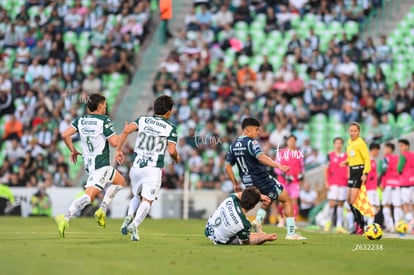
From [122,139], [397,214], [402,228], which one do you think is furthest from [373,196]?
[122,139]

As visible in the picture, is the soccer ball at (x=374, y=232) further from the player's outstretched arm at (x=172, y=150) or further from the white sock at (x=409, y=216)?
the white sock at (x=409, y=216)

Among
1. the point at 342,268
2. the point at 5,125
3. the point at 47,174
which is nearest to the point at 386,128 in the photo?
the point at 47,174

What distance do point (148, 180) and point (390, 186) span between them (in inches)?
349

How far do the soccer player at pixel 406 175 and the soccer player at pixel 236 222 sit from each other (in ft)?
26.0

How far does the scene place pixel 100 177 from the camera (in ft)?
51.8

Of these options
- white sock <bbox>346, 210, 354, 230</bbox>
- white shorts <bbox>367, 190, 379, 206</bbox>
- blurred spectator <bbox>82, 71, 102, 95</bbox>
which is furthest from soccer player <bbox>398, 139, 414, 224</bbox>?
blurred spectator <bbox>82, 71, 102, 95</bbox>

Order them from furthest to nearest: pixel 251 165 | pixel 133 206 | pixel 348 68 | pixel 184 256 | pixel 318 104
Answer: pixel 348 68
pixel 318 104
pixel 251 165
pixel 133 206
pixel 184 256

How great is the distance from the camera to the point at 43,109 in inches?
1206

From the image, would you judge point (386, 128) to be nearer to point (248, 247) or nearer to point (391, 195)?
point (391, 195)

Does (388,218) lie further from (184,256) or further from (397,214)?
(184,256)

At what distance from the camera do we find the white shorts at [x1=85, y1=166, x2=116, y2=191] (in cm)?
1573

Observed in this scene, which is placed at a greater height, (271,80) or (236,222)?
(271,80)

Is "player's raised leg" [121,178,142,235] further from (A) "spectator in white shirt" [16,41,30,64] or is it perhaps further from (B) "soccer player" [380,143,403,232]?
(A) "spectator in white shirt" [16,41,30,64]

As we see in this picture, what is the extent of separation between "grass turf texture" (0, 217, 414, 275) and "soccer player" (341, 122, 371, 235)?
2.27m
